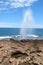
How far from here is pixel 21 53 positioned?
17.8 feet

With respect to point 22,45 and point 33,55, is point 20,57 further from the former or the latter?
point 22,45

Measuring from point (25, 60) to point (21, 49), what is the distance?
0.65 metres

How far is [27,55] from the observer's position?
17.3 feet

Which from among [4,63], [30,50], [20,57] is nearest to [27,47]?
[30,50]

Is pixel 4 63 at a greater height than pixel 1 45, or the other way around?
pixel 1 45

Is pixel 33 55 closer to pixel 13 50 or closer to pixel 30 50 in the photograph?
pixel 30 50

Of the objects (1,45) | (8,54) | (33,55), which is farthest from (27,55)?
(1,45)

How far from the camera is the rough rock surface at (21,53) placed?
4.98 metres

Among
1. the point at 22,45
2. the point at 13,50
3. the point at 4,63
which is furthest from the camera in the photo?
the point at 22,45

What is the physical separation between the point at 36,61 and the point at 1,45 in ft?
4.73

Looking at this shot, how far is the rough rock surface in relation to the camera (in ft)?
16.3

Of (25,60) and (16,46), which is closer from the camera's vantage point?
(25,60)

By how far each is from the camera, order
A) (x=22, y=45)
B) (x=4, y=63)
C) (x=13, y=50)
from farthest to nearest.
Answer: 1. (x=22, y=45)
2. (x=13, y=50)
3. (x=4, y=63)

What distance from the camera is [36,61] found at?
497cm
